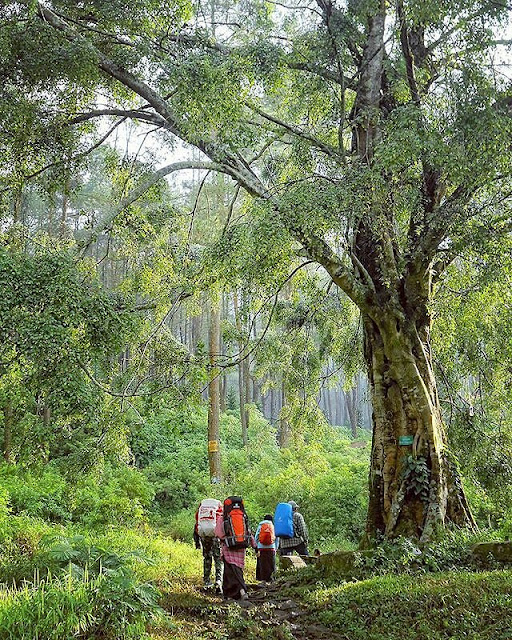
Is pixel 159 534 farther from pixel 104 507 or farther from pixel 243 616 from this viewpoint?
pixel 243 616

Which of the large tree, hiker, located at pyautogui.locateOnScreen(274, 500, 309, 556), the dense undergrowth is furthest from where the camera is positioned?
hiker, located at pyautogui.locateOnScreen(274, 500, 309, 556)

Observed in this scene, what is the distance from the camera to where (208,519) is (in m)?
8.70

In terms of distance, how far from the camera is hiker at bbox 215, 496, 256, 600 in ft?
26.0

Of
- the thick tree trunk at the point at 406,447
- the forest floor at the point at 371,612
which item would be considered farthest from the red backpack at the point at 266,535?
the forest floor at the point at 371,612

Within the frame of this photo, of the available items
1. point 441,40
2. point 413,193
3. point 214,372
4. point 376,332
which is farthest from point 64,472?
point 441,40

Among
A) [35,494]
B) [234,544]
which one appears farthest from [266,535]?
[35,494]

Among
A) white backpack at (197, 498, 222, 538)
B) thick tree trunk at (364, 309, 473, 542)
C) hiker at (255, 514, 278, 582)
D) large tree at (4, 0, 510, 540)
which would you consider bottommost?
hiker at (255, 514, 278, 582)

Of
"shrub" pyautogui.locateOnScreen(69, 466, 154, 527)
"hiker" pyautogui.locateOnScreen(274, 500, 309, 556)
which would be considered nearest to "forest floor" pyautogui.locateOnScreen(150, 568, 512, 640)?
"hiker" pyautogui.locateOnScreen(274, 500, 309, 556)

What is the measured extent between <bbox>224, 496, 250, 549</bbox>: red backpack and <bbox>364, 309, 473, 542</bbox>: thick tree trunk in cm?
220

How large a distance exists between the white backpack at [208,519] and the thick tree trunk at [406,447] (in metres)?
2.46

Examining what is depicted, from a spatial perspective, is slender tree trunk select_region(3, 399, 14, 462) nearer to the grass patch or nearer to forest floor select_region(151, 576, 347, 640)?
forest floor select_region(151, 576, 347, 640)

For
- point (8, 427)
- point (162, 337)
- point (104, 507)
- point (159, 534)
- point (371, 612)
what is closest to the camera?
point (371, 612)

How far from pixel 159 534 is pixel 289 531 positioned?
193 inches

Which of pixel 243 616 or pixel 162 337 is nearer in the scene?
pixel 243 616
